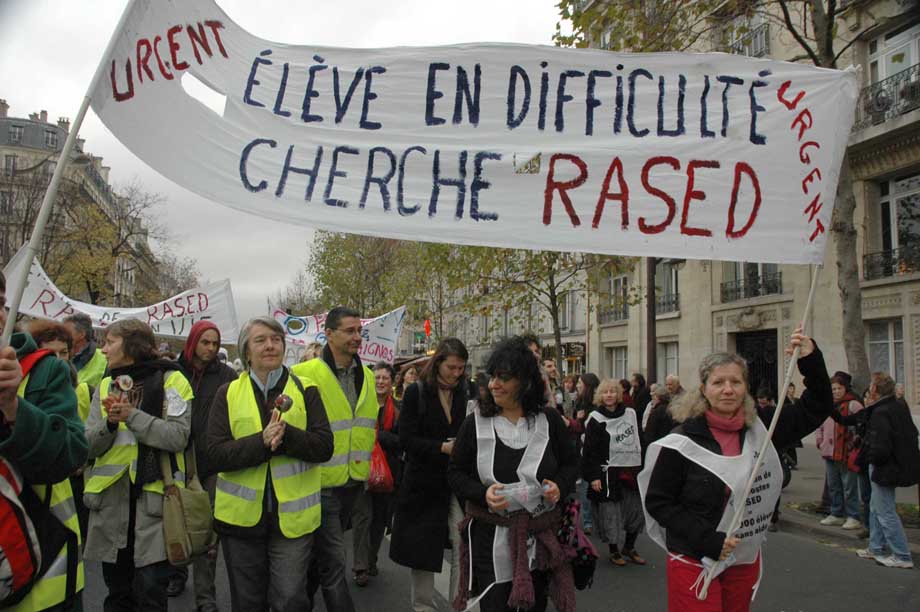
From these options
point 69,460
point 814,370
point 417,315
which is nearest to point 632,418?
point 814,370

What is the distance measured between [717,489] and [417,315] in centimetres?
3437

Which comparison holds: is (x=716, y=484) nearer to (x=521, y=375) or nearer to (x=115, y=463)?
(x=521, y=375)

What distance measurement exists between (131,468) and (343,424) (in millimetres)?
1243

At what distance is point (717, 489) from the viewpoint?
3.20 m

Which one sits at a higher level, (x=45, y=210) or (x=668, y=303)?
(x=668, y=303)

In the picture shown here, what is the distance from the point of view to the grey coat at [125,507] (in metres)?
3.94

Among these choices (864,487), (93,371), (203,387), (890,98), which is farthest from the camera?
(890,98)

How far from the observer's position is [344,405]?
184 inches

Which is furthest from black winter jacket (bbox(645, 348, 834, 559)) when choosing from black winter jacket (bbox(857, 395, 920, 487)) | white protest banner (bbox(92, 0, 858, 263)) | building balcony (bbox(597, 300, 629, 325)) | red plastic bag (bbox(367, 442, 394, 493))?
building balcony (bbox(597, 300, 629, 325))

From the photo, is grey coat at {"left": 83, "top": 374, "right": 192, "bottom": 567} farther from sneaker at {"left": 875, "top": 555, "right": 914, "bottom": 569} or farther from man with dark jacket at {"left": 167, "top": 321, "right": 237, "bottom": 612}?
sneaker at {"left": 875, "top": 555, "right": 914, "bottom": 569}

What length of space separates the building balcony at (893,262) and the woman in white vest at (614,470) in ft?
41.7

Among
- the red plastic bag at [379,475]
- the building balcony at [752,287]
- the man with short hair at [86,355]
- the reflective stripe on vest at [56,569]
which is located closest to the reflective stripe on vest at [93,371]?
the man with short hair at [86,355]

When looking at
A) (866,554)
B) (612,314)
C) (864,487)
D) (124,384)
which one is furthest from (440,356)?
(612,314)

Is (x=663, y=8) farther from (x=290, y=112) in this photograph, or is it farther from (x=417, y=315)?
(x=417, y=315)
